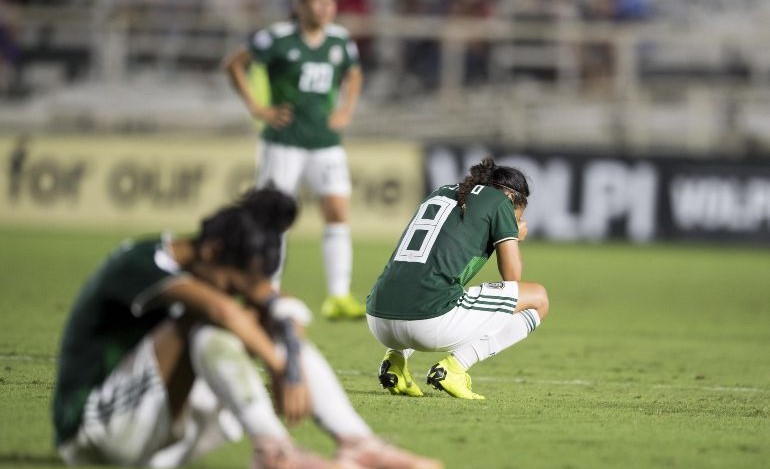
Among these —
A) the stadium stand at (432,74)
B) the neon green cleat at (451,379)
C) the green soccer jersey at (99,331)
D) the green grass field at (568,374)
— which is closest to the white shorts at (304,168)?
the green grass field at (568,374)

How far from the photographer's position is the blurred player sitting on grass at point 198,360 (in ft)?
15.2

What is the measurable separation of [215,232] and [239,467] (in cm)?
100

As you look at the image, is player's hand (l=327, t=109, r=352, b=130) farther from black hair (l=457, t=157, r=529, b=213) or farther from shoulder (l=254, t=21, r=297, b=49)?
black hair (l=457, t=157, r=529, b=213)

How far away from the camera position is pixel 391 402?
689 cm

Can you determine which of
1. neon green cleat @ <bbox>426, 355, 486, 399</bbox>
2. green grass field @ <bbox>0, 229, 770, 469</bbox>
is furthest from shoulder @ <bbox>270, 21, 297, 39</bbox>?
neon green cleat @ <bbox>426, 355, 486, 399</bbox>

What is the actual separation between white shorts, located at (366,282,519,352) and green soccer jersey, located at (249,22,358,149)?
419cm

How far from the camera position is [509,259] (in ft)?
23.7

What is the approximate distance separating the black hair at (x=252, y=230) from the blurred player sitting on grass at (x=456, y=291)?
2143 mm

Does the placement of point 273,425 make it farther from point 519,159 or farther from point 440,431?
point 519,159

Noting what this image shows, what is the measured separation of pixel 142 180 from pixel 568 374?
1186 cm

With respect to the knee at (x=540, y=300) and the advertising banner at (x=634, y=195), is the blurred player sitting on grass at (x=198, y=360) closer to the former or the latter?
the knee at (x=540, y=300)

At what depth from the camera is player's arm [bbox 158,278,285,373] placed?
15.2 ft

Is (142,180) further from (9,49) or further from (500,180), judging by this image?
(500,180)

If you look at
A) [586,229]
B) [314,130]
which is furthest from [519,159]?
[314,130]
